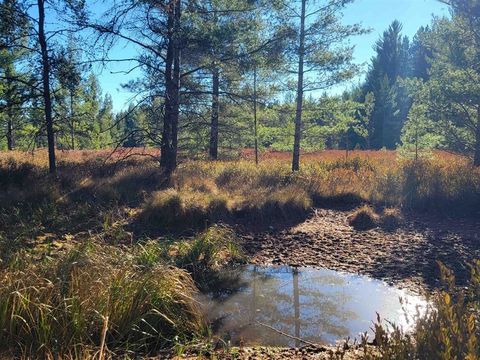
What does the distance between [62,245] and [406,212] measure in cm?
749

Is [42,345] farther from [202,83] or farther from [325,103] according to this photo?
[202,83]

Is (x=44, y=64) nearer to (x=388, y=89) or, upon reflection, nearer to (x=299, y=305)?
(x=299, y=305)

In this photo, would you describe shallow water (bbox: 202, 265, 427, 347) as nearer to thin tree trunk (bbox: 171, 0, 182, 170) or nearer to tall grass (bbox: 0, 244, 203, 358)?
tall grass (bbox: 0, 244, 203, 358)

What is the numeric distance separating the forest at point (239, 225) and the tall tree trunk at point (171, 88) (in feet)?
0.19

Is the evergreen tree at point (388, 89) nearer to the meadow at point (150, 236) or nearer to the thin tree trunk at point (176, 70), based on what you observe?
the meadow at point (150, 236)

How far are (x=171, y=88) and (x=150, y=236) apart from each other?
16.4ft

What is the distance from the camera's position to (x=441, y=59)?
12562 mm

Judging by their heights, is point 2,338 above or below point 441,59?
below

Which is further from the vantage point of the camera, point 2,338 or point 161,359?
point 161,359

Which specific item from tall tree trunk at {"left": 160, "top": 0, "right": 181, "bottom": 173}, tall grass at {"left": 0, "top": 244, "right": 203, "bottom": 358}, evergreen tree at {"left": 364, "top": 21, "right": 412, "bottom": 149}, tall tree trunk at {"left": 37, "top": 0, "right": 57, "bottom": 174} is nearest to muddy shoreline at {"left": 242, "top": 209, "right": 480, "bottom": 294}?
tall grass at {"left": 0, "top": 244, "right": 203, "bottom": 358}

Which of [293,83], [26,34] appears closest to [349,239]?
[293,83]

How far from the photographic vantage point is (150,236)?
739 centimetres

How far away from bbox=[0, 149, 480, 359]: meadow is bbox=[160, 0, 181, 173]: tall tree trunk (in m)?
0.67

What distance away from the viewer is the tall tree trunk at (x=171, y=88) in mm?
9938
